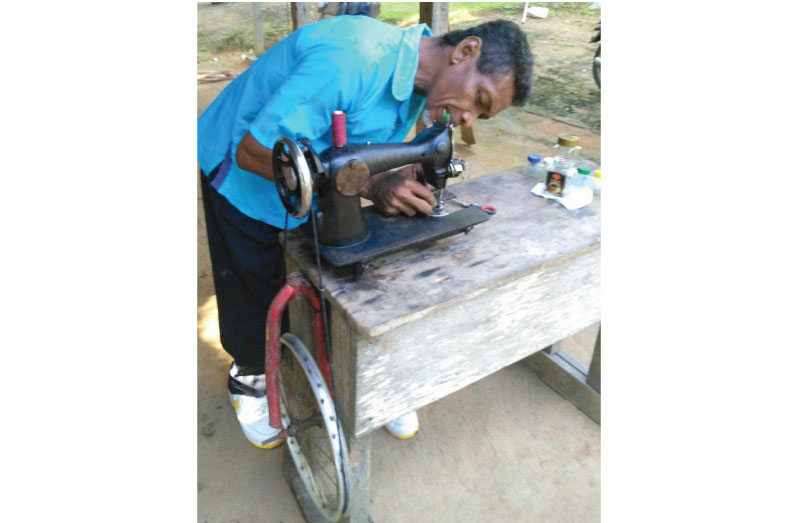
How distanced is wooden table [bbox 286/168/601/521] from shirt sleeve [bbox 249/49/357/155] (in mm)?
330

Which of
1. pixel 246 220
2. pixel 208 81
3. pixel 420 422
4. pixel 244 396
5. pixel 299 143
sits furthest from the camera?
pixel 208 81

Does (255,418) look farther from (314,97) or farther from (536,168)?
(536,168)

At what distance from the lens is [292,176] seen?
1194 millimetres

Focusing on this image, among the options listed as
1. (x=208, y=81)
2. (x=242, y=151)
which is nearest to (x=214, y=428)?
(x=242, y=151)

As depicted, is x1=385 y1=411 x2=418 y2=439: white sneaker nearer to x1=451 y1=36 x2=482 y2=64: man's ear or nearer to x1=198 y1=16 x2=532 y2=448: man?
x1=198 y1=16 x2=532 y2=448: man

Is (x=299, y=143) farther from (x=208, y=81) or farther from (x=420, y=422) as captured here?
(x=208, y=81)

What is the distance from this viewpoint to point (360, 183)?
1285 mm

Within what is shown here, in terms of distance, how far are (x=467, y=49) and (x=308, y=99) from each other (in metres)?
0.51

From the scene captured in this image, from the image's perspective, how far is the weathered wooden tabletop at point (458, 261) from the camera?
126 cm

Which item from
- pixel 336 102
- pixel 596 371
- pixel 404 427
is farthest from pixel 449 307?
pixel 596 371

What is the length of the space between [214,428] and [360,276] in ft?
4.52

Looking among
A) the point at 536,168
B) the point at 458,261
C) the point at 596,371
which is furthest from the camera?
the point at 596,371

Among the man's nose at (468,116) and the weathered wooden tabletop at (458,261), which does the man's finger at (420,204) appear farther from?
the man's nose at (468,116)

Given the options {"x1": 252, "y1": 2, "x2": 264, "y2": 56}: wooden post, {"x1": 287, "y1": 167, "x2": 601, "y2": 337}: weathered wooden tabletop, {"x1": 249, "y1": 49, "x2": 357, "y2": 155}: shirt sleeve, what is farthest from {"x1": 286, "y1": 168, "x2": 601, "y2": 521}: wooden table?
{"x1": 252, "y1": 2, "x2": 264, "y2": 56}: wooden post
